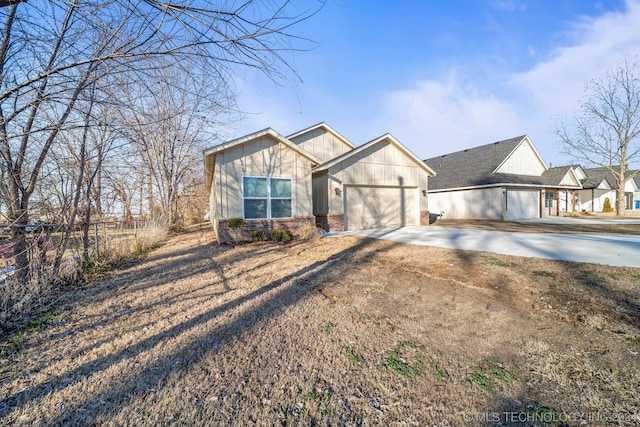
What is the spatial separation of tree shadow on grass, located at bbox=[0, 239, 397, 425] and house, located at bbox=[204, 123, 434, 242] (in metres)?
5.83

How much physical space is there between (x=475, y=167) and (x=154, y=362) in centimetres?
2193

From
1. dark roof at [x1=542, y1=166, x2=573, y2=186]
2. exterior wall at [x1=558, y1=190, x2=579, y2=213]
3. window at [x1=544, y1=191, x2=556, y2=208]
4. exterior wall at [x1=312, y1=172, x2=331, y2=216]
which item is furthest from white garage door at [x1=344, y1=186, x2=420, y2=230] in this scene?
exterior wall at [x1=558, y1=190, x2=579, y2=213]

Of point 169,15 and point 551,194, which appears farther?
point 551,194

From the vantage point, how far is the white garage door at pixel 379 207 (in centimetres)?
1222

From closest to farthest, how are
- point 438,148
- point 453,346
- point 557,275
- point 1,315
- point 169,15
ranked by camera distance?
point 169,15 → point 453,346 → point 1,315 → point 557,275 → point 438,148

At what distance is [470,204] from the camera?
17969mm

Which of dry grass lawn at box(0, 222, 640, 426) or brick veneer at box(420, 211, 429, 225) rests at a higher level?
brick veneer at box(420, 211, 429, 225)

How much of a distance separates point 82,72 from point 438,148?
31.2 metres

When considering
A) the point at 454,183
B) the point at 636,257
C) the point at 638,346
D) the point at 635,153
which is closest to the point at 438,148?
the point at 454,183

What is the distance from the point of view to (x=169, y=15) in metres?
2.17

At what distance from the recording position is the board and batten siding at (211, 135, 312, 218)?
9.48 m

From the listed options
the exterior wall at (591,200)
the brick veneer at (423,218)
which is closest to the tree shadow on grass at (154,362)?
the brick veneer at (423,218)

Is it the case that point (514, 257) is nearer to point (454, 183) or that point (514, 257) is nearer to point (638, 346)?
point (638, 346)

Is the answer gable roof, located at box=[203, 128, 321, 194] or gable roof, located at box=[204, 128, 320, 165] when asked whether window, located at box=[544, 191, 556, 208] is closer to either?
gable roof, located at box=[203, 128, 321, 194]
